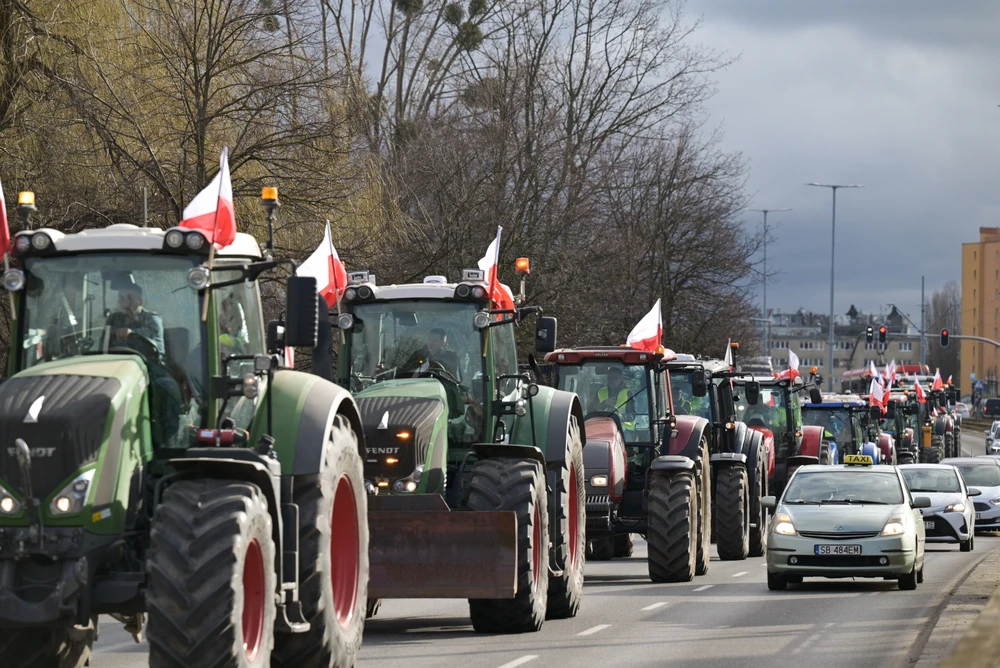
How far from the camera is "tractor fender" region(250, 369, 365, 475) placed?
10062 millimetres

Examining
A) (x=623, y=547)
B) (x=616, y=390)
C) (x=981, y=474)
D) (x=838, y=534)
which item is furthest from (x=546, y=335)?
(x=981, y=474)

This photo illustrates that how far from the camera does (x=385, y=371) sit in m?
14.4

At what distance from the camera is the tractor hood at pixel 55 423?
8.52 meters

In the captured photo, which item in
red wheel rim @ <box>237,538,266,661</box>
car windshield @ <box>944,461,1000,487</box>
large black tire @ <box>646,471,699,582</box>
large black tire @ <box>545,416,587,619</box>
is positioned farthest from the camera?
car windshield @ <box>944,461,1000,487</box>

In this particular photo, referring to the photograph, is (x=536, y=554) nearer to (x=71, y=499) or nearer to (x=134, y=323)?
(x=134, y=323)

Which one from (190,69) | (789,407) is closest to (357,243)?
(190,69)

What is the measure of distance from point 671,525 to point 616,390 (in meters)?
2.05

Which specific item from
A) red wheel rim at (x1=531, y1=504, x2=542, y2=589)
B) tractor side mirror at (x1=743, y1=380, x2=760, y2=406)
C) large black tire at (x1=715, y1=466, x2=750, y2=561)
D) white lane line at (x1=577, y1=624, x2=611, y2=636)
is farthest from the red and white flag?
tractor side mirror at (x1=743, y1=380, x2=760, y2=406)

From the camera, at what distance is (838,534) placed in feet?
61.1

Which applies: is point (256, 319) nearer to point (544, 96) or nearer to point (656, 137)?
point (544, 96)

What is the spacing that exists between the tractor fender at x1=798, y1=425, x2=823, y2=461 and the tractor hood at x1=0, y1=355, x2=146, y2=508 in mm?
23971

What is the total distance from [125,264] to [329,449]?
169 cm

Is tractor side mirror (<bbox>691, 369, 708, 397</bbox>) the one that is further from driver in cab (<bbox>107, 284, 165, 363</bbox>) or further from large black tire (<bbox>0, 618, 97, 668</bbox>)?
large black tire (<bbox>0, 618, 97, 668</bbox>)

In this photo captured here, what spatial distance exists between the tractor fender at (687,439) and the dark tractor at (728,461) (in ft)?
5.84
